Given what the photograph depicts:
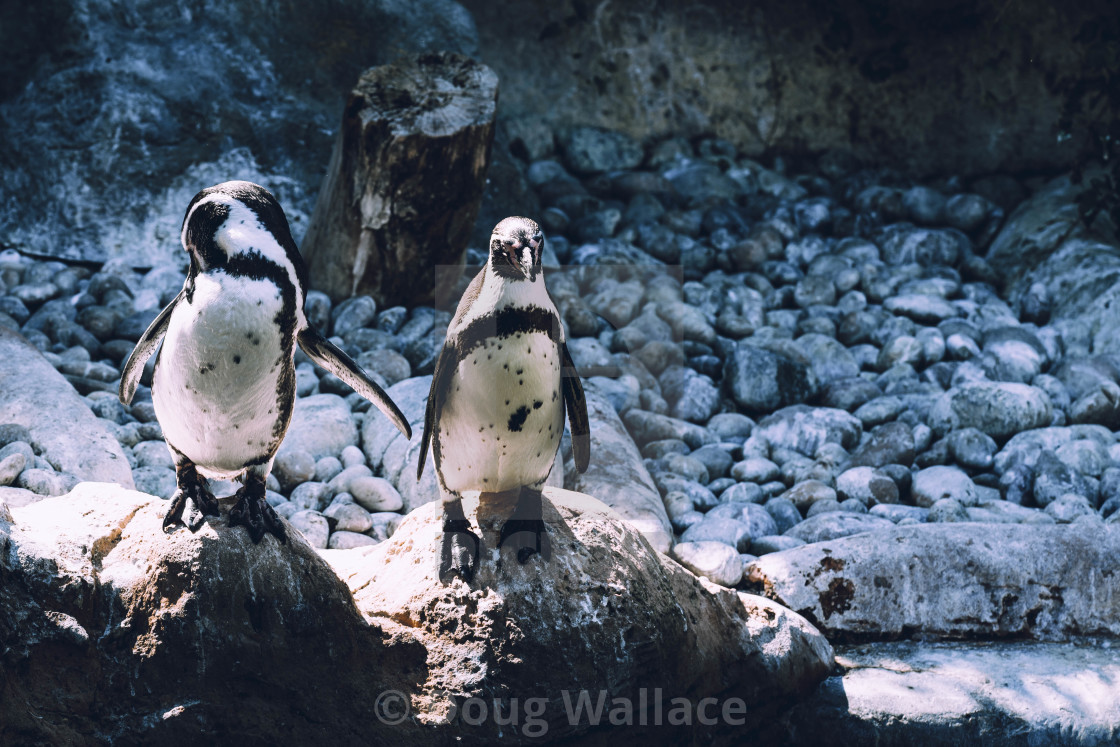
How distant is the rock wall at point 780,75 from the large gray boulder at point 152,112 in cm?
184

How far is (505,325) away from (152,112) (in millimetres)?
4349

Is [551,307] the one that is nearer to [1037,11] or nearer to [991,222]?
[991,222]

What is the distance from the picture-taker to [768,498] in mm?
4668

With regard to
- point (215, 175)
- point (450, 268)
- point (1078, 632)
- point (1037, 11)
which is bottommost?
point (1078, 632)

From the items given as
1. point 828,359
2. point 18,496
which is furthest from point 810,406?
point 18,496

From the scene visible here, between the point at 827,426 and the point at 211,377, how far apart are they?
3.34 m

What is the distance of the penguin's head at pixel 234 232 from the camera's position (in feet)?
8.40

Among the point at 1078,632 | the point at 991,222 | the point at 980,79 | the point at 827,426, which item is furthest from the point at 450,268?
the point at 980,79

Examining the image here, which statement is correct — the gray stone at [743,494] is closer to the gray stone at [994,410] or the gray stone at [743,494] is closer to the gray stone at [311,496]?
the gray stone at [994,410]

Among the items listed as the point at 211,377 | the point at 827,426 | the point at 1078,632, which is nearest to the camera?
the point at 211,377

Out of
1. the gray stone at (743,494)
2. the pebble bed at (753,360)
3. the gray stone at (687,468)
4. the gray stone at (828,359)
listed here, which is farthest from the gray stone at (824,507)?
the gray stone at (828,359)

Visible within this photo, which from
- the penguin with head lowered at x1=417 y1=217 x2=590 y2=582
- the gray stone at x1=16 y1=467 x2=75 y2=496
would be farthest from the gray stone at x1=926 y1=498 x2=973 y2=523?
the gray stone at x1=16 y1=467 x2=75 y2=496

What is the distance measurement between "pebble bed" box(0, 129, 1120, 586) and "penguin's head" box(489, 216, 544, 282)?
1.66m

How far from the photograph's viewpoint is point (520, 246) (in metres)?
2.51
